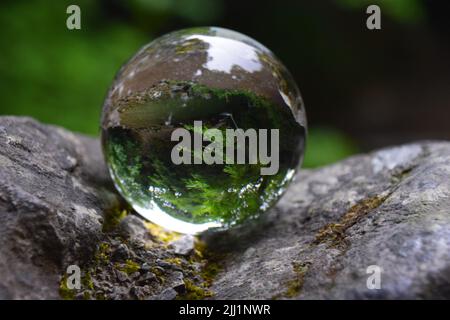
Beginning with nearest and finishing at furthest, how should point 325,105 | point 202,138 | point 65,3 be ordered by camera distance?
point 202,138
point 65,3
point 325,105

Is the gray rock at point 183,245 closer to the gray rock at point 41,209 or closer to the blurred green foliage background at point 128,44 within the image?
the gray rock at point 41,209

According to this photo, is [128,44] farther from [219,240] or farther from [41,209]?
[41,209]

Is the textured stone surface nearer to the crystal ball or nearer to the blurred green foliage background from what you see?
the crystal ball

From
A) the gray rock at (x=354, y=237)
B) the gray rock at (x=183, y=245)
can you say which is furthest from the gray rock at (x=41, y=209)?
the gray rock at (x=354, y=237)

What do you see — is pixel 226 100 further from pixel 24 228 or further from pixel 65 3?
pixel 65 3

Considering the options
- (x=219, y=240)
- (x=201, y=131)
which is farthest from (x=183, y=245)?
(x=201, y=131)

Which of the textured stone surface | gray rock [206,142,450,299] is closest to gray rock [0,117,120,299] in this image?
the textured stone surface

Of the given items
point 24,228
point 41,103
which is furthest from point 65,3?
point 24,228
